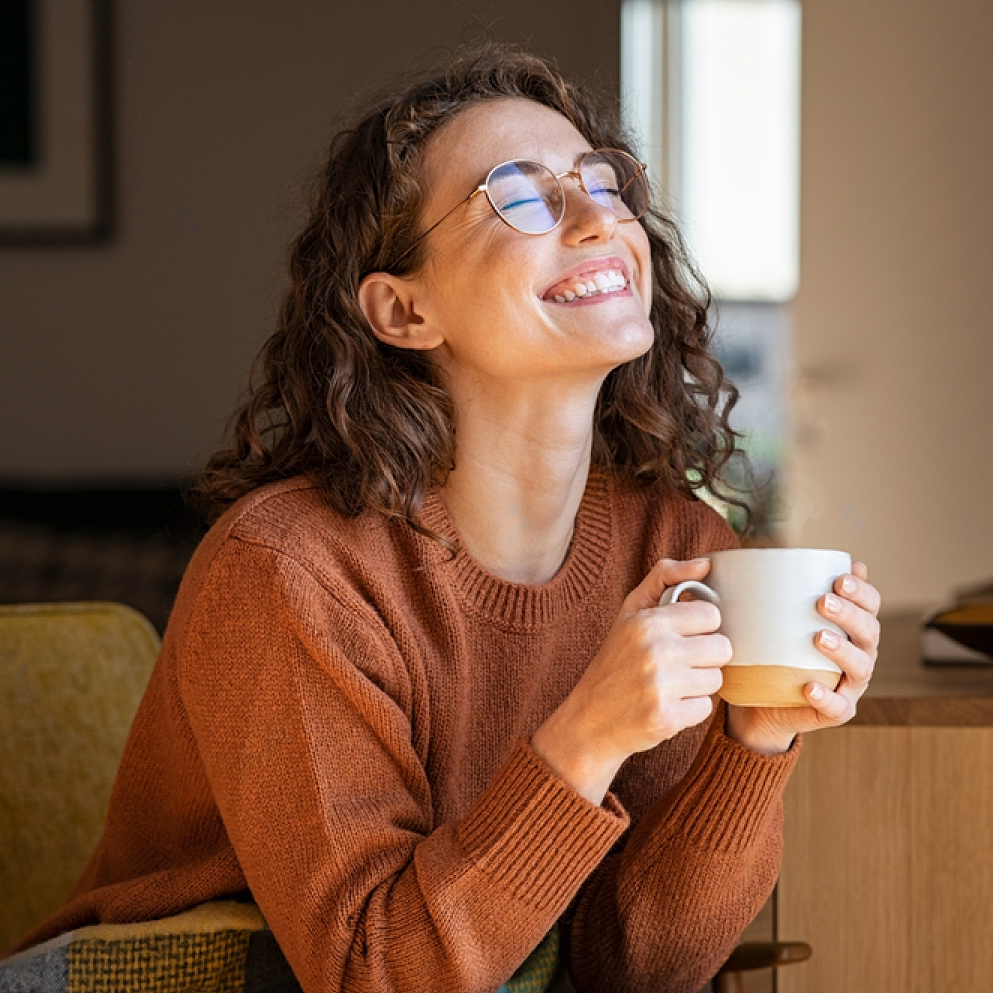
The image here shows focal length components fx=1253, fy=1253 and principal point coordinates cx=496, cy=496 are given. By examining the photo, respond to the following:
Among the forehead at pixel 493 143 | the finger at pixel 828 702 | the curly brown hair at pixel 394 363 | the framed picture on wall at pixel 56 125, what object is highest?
the framed picture on wall at pixel 56 125

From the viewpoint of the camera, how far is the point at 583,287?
1016 millimetres

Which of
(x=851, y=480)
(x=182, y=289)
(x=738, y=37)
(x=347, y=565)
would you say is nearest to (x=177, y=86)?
(x=182, y=289)

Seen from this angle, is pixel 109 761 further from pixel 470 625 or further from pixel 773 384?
pixel 773 384

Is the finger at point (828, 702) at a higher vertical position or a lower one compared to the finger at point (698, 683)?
lower

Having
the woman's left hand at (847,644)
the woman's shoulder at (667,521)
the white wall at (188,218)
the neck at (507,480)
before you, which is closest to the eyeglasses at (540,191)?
the neck at (507,480)

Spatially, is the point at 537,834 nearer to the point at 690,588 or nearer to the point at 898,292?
the point at 690,588

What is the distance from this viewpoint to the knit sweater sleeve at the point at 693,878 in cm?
98

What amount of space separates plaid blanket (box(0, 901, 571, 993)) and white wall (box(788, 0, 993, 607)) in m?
2.32

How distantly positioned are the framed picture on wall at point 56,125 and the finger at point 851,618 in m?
1.76

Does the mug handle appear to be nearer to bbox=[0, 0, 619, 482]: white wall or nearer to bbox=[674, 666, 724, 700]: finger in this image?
bbox=[674, 666, 724, 700]: finger

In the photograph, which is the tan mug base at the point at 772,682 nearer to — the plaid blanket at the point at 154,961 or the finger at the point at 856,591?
the finger at the point at 856,591

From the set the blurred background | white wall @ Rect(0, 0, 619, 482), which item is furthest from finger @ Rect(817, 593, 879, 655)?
white wall @ Rect(0, 0, 619, 482)

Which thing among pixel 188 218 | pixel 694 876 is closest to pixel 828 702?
pixel 694 876

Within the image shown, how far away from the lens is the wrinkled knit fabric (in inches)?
33.9
